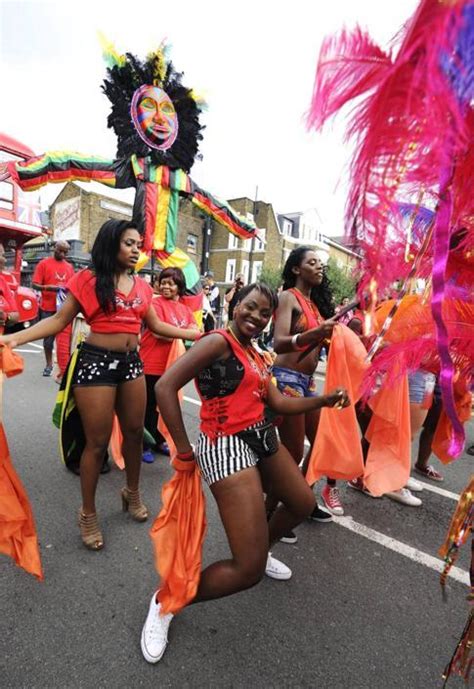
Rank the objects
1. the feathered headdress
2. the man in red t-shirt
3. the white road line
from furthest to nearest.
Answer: the man in red t-shirt, the feathered headdress, the white road line

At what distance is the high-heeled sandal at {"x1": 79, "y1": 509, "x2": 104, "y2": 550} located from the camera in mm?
2262

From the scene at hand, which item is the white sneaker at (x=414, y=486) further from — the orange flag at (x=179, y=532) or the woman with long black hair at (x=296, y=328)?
the orange flag at (x=179, y=532)

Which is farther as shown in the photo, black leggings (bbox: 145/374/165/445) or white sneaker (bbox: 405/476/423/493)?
black leggings (bbox: 145/374/165/445)

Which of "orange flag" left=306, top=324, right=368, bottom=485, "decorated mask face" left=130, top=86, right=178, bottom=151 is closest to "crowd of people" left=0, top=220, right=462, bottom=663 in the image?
"orange flag" left=306, top=324, right=368, bottom=485

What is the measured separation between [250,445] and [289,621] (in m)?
0.89

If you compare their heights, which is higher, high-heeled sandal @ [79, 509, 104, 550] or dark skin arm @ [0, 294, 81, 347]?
dark skin arm @ [0, 294, 81, 347]

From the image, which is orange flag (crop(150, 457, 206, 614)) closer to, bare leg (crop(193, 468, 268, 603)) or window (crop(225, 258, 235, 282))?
bare leg (crop(193, 468, 268, 603))

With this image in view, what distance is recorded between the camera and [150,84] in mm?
3879

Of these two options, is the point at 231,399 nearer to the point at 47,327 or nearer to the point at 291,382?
the point at 291,382

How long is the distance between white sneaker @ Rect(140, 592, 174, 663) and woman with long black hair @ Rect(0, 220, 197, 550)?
0.74 meters

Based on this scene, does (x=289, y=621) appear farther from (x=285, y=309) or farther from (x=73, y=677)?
(x=285, y=309)

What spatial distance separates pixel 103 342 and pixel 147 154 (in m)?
2.71

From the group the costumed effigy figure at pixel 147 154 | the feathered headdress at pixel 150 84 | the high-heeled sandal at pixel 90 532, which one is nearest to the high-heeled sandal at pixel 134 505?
the high-heeled sandal at pixel 90 532

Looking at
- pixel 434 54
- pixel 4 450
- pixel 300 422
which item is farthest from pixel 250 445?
pixel 434 54
